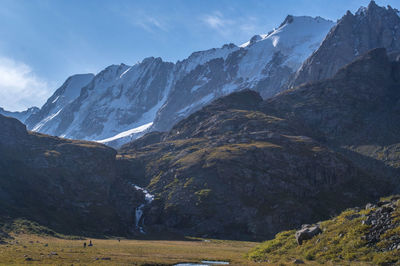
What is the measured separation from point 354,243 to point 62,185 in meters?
132

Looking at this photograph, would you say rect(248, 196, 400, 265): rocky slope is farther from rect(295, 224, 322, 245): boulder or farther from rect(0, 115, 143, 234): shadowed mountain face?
rect(0, 115, 143, 234): shadowed mountain face

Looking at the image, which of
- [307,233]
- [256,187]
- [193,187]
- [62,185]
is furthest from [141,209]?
[307,233]

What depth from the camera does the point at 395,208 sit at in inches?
1572

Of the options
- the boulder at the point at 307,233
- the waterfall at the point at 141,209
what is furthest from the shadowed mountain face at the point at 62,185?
the boulder at the point at 307,233

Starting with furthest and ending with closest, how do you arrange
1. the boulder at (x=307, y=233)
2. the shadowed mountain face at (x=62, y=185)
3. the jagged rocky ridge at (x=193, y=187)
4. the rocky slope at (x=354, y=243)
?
1. the jagged rocky ridge at (x=193, y=187)
2. the shadowed mountain face at (x=62, y=185)
3. the boulder at (x=307, y=233)
4. the rocky slope at (x=354, y=243)

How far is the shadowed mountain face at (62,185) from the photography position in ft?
431

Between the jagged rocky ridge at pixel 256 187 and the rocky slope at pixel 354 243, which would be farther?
the jagged rocky ridge at pixel 256 187

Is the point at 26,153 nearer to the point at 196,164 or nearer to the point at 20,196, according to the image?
the point at 20,196

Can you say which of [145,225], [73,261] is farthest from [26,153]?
[73,261]

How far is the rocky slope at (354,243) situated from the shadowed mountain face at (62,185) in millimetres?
91872

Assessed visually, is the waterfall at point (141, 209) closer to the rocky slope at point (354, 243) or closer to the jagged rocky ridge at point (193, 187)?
the jagged rocky ridge at point (193, 187)

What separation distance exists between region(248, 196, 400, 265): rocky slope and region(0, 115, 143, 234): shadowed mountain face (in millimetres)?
91872

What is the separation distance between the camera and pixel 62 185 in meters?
152

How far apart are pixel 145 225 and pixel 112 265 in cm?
10614
